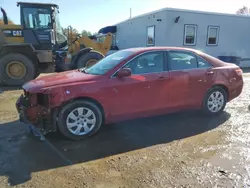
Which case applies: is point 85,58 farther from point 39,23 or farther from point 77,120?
point 77,120

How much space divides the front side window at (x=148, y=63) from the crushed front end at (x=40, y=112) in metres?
1.59

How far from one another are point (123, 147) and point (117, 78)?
1.23 metres

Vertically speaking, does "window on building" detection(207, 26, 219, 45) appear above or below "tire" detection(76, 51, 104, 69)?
above

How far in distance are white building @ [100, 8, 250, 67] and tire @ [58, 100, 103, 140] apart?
10.8 meters

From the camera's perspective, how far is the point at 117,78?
14.1ft

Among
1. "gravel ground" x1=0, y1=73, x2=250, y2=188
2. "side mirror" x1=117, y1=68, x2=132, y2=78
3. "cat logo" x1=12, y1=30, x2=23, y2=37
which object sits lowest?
"gravel ground" x1=0, y1=73, x2=250, y2=188

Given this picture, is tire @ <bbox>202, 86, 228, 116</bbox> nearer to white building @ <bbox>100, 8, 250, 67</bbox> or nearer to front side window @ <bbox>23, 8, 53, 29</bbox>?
front side window @ <bbox>23, 8, 53, 29</bbox>

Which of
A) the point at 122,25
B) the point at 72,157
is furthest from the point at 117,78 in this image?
the point at 122,25

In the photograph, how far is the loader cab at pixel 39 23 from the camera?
9148 mm

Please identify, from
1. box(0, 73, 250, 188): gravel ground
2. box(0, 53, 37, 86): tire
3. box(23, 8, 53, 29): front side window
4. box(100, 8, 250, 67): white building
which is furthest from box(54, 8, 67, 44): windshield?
box(100, 8, 250, 67): white building

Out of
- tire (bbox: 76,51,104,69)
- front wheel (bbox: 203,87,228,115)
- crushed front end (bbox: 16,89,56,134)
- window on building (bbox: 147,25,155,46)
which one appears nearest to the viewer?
crushed front end (bbox: 16,89,56,134)

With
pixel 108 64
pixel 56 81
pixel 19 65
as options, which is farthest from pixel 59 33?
pixel 56 81

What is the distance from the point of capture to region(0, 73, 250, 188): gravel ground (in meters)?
2.96

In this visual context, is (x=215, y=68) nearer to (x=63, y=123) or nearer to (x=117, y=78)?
(x=117, y=78)
